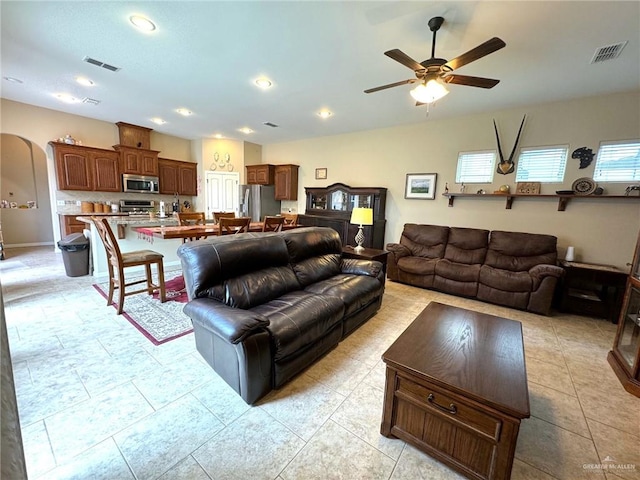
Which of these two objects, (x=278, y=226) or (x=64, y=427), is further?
(x=278, y=226)

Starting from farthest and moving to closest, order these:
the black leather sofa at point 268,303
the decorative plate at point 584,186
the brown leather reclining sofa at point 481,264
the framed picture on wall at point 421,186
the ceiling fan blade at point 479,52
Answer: the framed picture on wall at point 421,186
the decorative plate at point 584,186
the brown leather reclining sofa at point 481,264
the ceiling fan blade at point 479,52
the black leather sofa at point 268,303

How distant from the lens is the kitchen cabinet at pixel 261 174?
7.13 meters

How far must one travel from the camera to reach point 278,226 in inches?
176

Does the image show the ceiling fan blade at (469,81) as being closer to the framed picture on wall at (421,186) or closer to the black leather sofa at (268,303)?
the black leather sofa at (268,303)

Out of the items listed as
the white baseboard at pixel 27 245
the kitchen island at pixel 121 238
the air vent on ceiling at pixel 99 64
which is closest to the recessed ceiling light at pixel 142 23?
the air vent on ceiling at pixel 99 64

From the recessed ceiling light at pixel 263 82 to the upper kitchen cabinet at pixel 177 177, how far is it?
14.9ft

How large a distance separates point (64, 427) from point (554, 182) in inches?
237

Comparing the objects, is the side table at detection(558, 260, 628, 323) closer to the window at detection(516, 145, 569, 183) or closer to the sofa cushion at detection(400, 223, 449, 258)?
the window at detection(516, 145, 569, 183)

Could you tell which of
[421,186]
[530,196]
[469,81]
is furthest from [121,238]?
[530,196]

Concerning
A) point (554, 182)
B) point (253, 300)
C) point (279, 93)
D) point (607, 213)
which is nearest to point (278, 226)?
point (279, 93)

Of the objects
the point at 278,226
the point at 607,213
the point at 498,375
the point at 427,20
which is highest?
the point at 427,20

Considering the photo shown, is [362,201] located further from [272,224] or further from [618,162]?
[618,162]

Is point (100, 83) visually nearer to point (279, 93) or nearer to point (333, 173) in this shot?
point (279, 93)

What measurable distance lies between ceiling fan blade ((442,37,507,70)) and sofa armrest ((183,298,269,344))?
2.54 m
